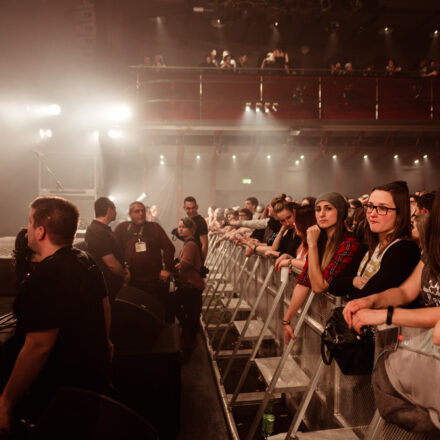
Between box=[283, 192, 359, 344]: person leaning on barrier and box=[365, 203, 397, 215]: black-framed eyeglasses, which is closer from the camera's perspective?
box=[365, 203, 397, 215]: black-framed eyeglasses

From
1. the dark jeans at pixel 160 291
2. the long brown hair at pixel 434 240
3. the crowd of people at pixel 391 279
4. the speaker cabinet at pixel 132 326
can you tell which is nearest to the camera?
the crowd of people at pixel 391 279

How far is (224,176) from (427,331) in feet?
37.8

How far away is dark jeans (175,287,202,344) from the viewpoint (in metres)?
4.09

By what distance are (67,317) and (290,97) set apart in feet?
31.8

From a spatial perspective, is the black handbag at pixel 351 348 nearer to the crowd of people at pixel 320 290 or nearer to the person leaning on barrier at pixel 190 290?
the crowd of people at pixel 320 290

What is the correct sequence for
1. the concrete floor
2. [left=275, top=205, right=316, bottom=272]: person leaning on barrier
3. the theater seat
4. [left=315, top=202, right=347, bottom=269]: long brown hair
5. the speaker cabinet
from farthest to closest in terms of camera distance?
[left=275, top=205, right=316, bottom=272]: person leaning on barrier → the concrete floor → the speaker cabinet → [left=315, top=202, right=347, bottom=269]: long brown hair → the theater seat

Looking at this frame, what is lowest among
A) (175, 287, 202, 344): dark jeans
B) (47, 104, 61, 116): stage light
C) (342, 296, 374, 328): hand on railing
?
(175, 287, 202, 344): dark jeans

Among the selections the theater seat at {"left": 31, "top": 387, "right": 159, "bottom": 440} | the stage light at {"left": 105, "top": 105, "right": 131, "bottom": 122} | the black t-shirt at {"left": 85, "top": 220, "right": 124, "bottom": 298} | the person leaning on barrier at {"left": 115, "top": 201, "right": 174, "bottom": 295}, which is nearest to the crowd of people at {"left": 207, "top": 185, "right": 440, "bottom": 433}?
the theater seat at {"left": 31, "top": 387, "right": 159, "bottom": 440}

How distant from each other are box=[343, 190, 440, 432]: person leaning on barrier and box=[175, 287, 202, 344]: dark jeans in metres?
2.85

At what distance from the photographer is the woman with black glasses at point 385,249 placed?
5.32 ft

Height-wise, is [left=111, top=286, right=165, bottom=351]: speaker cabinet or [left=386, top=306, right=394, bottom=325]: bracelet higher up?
[left=386, top=306, right=394, bottom=325]: bracelet

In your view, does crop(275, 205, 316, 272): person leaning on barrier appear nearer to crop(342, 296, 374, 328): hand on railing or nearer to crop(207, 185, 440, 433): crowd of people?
crop(207, 185, 440, 433): crowd of people

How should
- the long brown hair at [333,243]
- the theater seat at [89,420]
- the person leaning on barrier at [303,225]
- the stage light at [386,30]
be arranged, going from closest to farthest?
the theater seat at [89,420]
the long brown hair at [333,243]
the person leaning on barrier at [303,225]
the stage light at [386,30]

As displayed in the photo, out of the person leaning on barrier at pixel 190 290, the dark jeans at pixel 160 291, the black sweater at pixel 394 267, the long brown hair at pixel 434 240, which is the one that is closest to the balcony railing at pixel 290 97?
the person leaning on barrier at pixel 190 290
